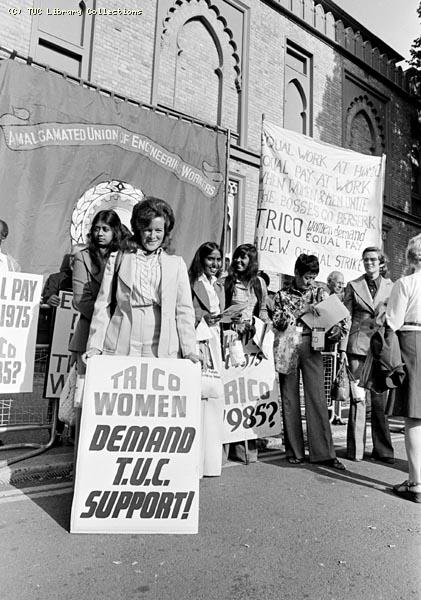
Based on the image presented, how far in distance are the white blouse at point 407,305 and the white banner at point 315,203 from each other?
7.96 ft

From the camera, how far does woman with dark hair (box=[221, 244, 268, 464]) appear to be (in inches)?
181

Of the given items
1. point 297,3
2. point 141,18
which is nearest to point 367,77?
point 297,3

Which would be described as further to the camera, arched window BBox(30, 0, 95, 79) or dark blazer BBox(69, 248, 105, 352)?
arched window BBox(30, 0, 95, 79)

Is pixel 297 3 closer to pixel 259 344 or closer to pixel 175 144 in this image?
pixel 175 144

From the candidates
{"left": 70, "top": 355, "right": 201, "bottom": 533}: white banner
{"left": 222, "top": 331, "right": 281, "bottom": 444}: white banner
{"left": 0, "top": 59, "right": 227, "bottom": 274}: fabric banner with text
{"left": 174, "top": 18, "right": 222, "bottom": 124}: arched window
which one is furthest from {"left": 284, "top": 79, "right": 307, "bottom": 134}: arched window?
{"left": 70, "top": 355, "right": 201, "bottom": 533}: white banner

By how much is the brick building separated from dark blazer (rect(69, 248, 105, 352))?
5.50 meters

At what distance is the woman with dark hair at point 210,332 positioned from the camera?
161 inches

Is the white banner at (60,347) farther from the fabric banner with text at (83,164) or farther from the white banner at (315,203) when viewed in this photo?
the white banner at (315,203)

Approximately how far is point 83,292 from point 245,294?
1.49 meters

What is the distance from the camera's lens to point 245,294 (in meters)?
4.68

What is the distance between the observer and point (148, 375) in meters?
3.09

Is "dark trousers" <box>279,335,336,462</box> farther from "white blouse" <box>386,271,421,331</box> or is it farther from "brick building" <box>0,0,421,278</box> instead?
"brick building" <box>0,0,421,278</box>

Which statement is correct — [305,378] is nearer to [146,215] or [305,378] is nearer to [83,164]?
[146,215]

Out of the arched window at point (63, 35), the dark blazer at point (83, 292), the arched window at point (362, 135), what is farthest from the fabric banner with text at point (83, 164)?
the arched window at point (362, 135)
